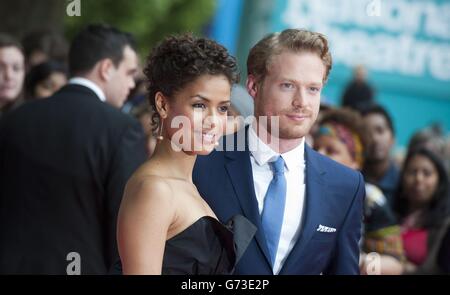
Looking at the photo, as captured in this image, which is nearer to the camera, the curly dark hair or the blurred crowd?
the curly dark hair

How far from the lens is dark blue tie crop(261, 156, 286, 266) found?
10.5ft

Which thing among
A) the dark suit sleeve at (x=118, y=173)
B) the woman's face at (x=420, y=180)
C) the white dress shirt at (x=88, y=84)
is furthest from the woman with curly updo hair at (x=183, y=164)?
the woman's face at (x=420, y=180)

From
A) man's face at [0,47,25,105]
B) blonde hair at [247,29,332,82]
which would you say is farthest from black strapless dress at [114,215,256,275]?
man's face at [0,47,25,105]

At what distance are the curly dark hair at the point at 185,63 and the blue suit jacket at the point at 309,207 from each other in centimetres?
34

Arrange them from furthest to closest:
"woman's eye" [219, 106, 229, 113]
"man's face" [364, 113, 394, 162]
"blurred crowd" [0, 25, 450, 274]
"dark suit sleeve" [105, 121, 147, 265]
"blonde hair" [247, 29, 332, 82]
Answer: "man's face" [364, 113, 394, 162] → "blurred crowd" [0, 25, 450, 274] → "dark suit sleeve" [105, 121, 147, 265] → "blonde hair" [247, 29, 332, 82] → "woman's eye" [219, 106, 229, 113]

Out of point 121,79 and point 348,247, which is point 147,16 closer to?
point 121,79

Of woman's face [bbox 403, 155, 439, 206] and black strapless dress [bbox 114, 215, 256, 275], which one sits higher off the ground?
black strapless dress [bbox 114, 215, 256, 275]

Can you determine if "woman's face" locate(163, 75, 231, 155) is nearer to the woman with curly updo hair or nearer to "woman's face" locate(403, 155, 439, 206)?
the woman with curly updo hair

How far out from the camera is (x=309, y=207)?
3.20m

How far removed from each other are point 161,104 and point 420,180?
5.01m

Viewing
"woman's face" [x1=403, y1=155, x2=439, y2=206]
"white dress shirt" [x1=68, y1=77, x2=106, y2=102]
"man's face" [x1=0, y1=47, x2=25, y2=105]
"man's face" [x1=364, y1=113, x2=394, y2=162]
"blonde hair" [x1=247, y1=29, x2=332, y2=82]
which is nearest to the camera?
"blonde hair" [x1=247, y1=29, x2=332, y2=82]

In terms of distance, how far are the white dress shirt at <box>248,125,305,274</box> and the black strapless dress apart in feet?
0.55
